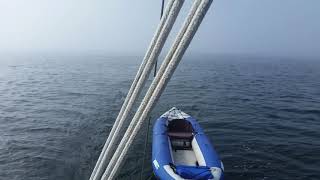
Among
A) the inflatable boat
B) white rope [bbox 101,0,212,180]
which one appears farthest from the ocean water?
white rope [bbox 101,0,212,180]

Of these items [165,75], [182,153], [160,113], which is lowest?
[160,113]

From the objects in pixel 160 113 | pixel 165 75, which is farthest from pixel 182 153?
pixel 165 75

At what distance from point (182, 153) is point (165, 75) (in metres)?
12.9

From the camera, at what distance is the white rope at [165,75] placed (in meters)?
2.54

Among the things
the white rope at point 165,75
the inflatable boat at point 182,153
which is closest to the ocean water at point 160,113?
Result: the inflatable boat at point 182,153

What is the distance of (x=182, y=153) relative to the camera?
15.3m

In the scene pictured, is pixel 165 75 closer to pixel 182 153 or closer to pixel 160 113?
pixel 182 153

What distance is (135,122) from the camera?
A: 3340 millimetres

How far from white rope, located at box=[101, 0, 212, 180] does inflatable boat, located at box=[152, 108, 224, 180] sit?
25.6 ft

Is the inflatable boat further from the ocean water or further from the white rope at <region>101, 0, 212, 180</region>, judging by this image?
the white rope at <region>101, 0, 212, 180</region>

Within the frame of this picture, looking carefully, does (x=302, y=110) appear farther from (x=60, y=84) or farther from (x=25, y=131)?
(x=60, y=84)

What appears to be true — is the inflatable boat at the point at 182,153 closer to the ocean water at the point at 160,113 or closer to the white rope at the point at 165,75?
the ocean water at the point at 160,113

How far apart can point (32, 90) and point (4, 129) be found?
1868 centimetres

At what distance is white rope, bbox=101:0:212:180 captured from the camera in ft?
8.34
